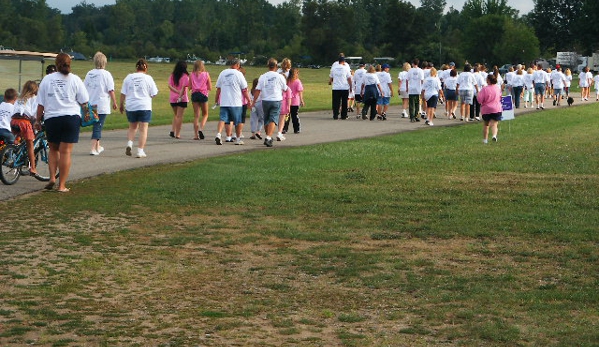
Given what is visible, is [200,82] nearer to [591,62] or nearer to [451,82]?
[451,82]

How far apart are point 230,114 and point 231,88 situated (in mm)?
570

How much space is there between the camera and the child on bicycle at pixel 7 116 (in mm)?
15594

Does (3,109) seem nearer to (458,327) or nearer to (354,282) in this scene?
(354,282)

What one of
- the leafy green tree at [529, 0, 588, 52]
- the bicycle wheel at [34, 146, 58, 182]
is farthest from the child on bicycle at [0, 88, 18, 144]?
the leafy green tree at [529, 0, 588, 52]

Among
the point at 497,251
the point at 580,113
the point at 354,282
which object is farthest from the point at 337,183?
the point at 580,113

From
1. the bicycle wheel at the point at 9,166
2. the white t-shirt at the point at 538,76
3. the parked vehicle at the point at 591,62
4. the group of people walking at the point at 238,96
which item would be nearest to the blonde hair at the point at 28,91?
the bicycle wheel at the point at 9,166

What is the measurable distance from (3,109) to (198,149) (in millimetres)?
6317

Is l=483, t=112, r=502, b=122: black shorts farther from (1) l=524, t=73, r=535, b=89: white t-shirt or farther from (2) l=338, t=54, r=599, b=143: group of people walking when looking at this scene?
(1) l=524, t=73, r=535, b=89: white t-shirt

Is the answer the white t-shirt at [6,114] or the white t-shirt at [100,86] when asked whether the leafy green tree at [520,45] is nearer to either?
the white t-shirt at [100,86]

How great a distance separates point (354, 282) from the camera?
899cm

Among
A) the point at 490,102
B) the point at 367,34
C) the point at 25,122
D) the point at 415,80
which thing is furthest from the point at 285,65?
the point at 367,34

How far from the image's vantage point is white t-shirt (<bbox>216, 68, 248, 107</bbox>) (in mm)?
21703

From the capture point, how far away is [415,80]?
32188mm

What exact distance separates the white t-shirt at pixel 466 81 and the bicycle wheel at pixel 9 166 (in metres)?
19.6
